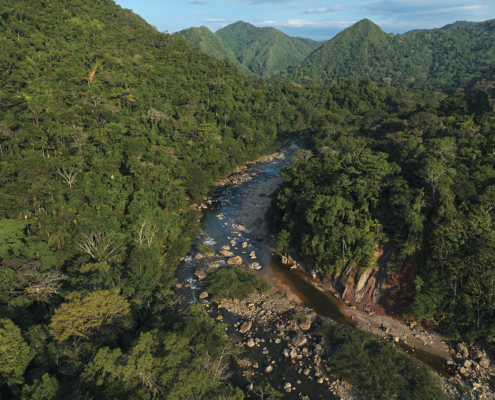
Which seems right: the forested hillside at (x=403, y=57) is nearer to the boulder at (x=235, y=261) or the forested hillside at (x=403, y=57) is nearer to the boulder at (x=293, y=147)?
the boulder at (x=293, y=147)

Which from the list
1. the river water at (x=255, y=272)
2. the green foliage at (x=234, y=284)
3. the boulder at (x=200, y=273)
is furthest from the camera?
the boulder at (x=200, y=273)

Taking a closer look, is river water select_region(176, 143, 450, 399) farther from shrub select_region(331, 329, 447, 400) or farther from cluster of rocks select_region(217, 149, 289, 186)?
cluster of rocks select_region(217, 149, 289, 186)

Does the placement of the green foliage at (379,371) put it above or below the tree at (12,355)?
below

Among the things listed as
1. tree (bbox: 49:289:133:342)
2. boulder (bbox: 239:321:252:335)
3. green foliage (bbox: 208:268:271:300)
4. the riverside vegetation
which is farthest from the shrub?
tree (bbox: 49:289:133:342)

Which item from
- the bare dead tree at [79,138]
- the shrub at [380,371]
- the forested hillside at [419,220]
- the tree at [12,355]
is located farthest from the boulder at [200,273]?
the bare dead tree at [79,138]

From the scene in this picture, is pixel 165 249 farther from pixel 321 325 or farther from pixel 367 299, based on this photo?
pixel 367 299

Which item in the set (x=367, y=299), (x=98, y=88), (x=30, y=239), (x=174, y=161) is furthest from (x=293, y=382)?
(x=98, y=88)
